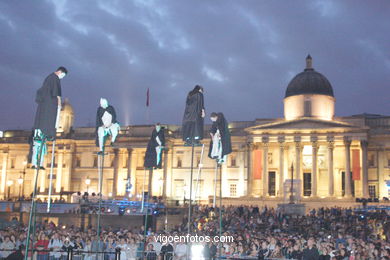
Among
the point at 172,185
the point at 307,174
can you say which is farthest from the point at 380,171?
the point at 172,185

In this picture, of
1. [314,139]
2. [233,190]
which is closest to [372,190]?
[314,139]

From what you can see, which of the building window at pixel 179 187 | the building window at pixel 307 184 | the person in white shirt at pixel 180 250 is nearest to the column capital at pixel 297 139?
the building window at pixel 307 184

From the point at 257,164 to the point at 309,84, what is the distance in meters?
12.3

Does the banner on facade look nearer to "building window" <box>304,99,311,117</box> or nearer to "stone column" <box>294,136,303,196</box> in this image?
"stone column" <box>294,136,303,196</box>

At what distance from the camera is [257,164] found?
61688 mm

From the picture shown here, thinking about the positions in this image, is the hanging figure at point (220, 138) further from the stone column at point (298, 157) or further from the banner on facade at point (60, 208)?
the stone column at point (298, 157)

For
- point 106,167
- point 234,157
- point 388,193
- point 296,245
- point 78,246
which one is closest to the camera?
point 296,245

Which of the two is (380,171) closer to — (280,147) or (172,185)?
(280,147)

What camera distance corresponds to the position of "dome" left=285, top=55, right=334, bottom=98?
64875mm

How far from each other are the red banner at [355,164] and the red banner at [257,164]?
407 inches

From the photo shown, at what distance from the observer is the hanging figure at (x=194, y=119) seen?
17.4 metres

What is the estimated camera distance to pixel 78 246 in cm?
2131

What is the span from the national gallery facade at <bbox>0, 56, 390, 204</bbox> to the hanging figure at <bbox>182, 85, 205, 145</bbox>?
114 feet

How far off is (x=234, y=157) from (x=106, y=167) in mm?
18366
